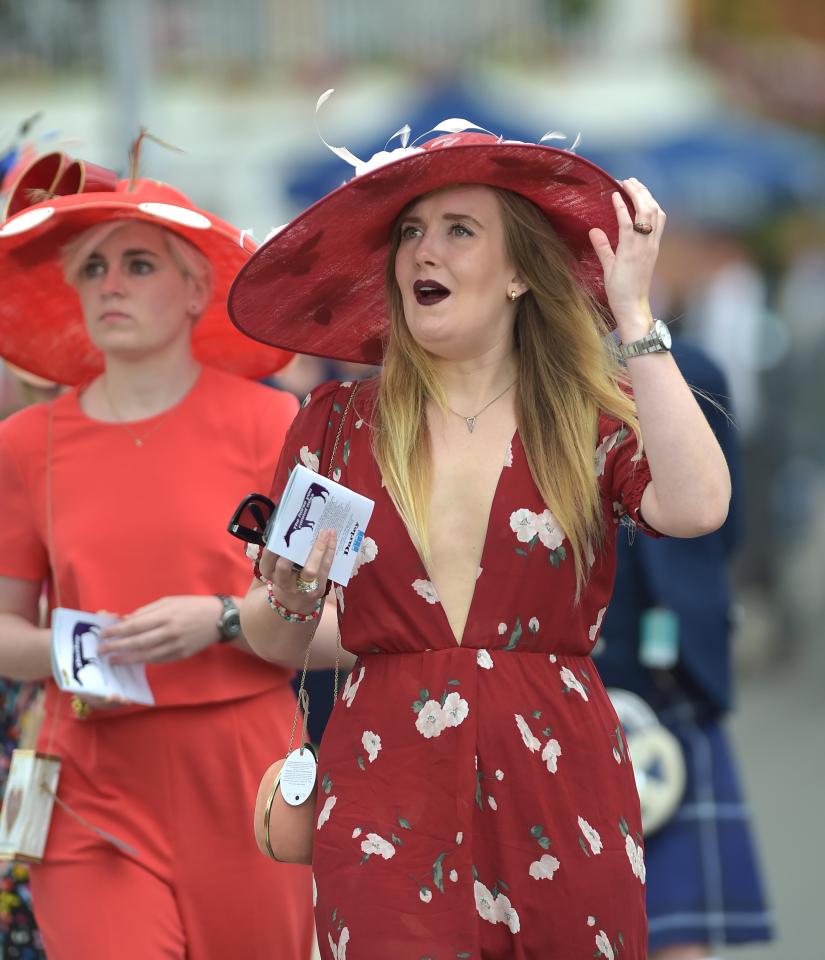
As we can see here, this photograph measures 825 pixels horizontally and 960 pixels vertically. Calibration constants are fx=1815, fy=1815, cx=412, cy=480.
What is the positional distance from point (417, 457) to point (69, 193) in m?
1.35

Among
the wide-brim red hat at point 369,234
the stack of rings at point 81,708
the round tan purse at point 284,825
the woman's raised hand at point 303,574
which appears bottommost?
the round tan purse at point 284,825

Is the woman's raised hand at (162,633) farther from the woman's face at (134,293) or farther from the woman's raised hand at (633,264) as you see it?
the woman's raised hand at (633,264)

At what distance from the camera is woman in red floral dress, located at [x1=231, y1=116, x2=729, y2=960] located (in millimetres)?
3080

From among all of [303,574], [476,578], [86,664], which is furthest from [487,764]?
[86,664]

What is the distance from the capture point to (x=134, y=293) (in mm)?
4078

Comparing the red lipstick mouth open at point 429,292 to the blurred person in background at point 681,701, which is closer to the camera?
the red lipstick mouth open at point 429,292

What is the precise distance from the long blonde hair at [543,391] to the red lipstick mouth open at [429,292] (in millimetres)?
132

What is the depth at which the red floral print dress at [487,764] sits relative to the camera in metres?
3.08

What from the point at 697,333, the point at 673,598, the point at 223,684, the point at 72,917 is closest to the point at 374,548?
the point at 223,684

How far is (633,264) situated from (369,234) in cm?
63

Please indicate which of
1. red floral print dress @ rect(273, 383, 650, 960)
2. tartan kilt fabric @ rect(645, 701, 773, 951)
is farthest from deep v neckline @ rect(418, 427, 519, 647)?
tartan kilt fabric @ rect(645, 701, 773, 951)

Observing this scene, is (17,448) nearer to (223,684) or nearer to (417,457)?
(223,684)

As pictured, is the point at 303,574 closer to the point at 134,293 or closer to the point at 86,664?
the point at 86,664

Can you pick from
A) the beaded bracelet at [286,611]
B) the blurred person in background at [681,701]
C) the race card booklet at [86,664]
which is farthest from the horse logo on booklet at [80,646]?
the blurred person in background at [681,701]
